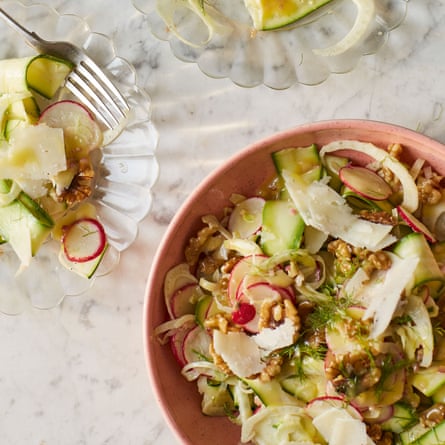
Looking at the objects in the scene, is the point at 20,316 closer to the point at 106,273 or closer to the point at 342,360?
the point at 106,273

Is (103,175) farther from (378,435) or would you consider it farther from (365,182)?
(378,435)

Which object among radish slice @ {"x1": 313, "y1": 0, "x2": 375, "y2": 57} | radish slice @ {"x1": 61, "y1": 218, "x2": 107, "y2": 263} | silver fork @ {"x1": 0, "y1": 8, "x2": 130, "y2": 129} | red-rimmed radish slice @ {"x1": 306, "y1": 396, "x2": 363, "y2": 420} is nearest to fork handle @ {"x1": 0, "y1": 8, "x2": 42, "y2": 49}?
silver fork @ {"x1": 0, "y1": 8, "x2": 130, "y2": 129}

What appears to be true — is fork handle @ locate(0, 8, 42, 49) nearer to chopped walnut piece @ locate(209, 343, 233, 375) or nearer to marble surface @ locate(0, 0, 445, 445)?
marble surface @ locate(0, 0, 445, 445)

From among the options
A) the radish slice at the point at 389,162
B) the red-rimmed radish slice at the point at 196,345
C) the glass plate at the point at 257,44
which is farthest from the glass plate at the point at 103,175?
the radish slice at the point at 389,162

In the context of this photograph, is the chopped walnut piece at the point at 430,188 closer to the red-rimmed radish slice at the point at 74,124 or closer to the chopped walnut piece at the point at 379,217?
the chopped walnut piece at the point at 379,217

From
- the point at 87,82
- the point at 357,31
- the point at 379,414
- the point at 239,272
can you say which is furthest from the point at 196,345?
the point at 357,31

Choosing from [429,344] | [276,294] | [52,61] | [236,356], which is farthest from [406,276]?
[52,61]
